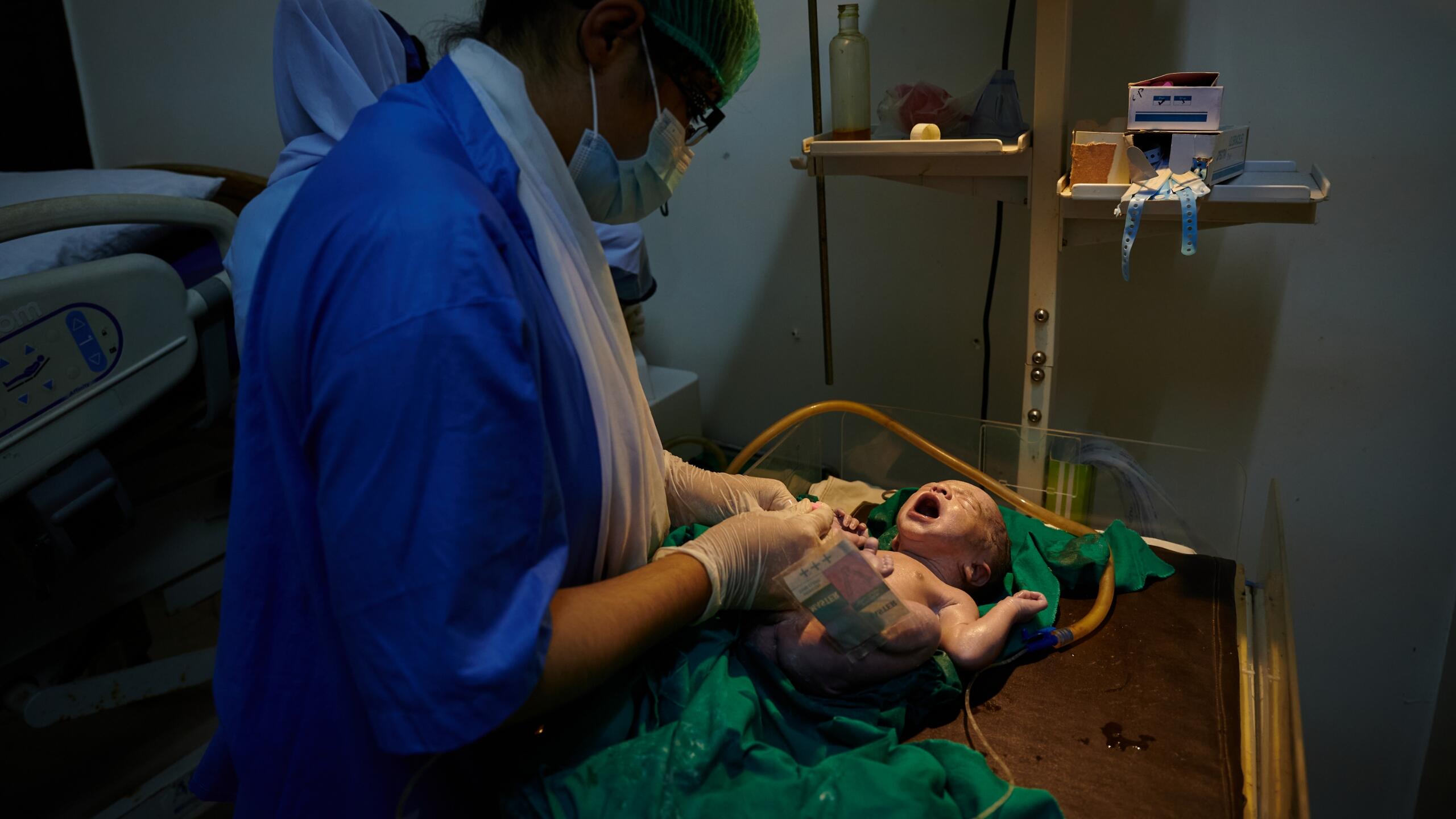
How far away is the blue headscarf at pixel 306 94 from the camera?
61.7 inches

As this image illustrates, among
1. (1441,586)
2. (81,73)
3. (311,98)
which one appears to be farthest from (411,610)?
(81,73)

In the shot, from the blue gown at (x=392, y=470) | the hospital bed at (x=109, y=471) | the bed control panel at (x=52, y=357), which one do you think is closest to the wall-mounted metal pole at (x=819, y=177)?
the blue gown at (x=392, y=470)

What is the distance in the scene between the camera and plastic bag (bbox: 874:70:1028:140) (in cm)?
165

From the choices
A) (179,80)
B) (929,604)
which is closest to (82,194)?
(179,80)

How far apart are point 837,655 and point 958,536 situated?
409 mm

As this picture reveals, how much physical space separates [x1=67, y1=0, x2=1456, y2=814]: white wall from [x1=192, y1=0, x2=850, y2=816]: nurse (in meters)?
0.99

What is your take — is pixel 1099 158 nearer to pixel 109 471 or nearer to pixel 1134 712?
pixel 1134 712

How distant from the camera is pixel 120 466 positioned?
1.97 m

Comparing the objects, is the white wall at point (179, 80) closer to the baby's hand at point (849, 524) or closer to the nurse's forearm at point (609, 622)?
the baby's hand at point (849, 524)

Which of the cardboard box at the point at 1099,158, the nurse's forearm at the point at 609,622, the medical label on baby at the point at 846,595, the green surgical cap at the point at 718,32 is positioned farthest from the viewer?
the cardboard box at the point at 1099,158

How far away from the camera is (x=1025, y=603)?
1471 mm

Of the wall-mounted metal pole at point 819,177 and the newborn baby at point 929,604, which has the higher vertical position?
the wall-mounted metal pole at point 819,177

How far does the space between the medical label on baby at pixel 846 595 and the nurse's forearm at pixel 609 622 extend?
140mm

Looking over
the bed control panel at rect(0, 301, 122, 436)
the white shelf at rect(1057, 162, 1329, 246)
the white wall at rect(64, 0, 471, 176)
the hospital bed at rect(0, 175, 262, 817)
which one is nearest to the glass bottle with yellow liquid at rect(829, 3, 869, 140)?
the white shelf at rect(1057, 162, 1329, 246)
